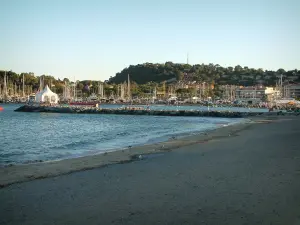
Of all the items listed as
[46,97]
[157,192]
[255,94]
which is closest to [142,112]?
[46,97]

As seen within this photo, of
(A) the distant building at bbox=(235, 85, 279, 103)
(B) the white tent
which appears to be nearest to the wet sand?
(B) the white tent

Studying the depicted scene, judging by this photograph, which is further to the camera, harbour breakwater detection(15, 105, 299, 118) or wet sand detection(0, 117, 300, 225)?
harbour breakwater detection(15, 105, 299, 118)

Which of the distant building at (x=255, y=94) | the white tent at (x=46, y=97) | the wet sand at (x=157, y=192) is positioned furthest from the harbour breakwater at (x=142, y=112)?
the distant building at (x=255, y=94)

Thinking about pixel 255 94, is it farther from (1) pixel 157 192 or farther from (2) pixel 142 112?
(1) pixel 157 192

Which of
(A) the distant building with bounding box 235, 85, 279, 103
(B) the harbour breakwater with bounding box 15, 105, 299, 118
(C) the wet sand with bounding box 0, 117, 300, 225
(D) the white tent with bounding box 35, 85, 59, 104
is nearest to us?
(C) the wet sand with bounding box 0, 117, 300, 225

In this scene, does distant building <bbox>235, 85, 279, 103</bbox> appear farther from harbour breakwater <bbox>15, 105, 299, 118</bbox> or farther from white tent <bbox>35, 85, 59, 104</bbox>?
harbour breakwater <bbox>15, 105, 299, 118</bbox>

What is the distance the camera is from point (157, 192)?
29.8 feet

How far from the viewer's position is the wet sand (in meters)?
7.16

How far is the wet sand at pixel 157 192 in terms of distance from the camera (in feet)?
23.5

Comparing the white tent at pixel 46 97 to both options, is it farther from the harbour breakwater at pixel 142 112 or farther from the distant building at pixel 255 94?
the distant building at pixel 255 94

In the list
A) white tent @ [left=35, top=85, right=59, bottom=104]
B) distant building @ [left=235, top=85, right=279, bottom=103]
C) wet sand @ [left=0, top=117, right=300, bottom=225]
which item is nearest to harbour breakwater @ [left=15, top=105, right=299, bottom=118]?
white tent @ [left=35, top=85, right=59, bottom=104]

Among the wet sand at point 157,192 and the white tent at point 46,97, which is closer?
the wet sand at point 157,192

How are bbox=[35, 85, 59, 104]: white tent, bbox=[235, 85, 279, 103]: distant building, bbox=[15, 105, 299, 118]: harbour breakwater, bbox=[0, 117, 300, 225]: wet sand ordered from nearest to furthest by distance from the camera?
bbox=[0, 117, 300, 225]: wet sand < bbox=[15, 105, 299, 118]: harbour breakwater < bbox=[35, 85, 59, 104]: white tent < bbox=[235, 85, 279, 103]: distant building

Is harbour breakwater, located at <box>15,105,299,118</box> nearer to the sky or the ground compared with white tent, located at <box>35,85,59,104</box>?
nearer to the ground
